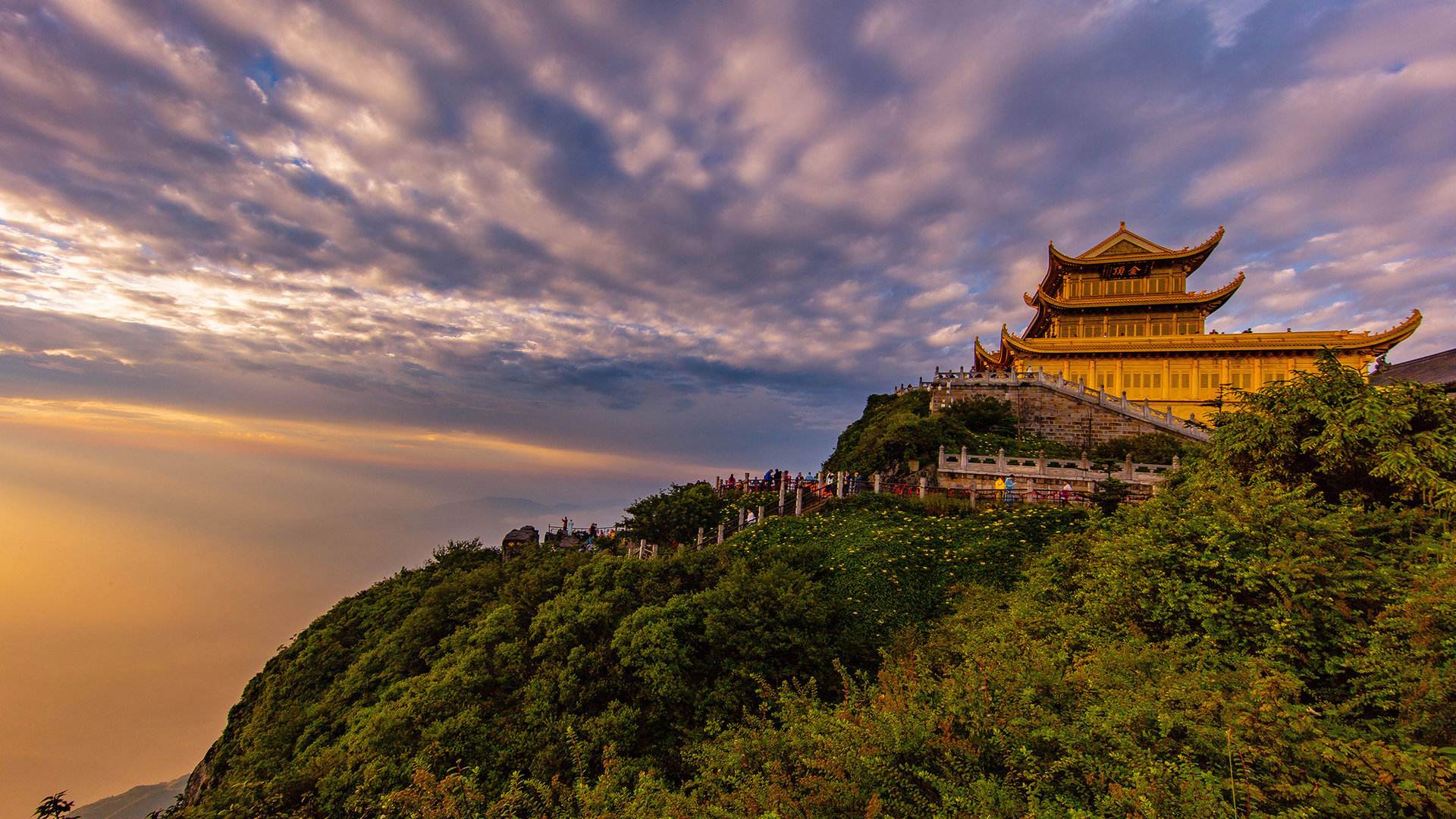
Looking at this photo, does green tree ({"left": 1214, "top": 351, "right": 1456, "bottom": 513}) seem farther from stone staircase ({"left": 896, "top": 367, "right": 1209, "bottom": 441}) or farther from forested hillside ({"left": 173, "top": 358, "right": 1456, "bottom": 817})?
stone staircase ({"left": 896, "top": 367, "right": 1209, "bottom": 441})

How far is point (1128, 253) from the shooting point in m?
37.6

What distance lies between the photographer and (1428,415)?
8.09m

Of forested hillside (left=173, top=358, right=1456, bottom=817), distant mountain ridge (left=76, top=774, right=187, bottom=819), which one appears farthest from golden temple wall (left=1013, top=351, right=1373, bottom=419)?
distant mountain ridge (left=76, top=774, right=187, bottom=819)

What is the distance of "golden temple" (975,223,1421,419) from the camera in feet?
104

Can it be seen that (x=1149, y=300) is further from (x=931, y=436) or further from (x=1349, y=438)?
(x=1349, y=438)

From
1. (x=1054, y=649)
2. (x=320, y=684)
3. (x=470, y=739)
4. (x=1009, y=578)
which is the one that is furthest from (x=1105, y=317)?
(x=320, y=684)

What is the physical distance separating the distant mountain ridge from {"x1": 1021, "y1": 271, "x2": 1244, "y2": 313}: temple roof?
13374cm

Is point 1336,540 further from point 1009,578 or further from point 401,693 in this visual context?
point 401,693

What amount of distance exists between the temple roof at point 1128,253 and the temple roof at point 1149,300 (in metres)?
2.31

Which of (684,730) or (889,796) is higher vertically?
(889,796)

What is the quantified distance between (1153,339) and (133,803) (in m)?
154

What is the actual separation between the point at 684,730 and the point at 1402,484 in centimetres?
1094

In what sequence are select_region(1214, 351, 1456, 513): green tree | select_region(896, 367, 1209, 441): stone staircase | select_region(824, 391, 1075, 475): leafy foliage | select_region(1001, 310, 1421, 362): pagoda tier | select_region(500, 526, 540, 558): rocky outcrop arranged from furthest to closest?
select_region(1001, 310, 1421, 362): pagoda tier, select_region(896, 367, 1209, 441): stone staircase, select_region(500, 526, 540, 558): rocky outcrop, select_region(824, 391, 1075, 475): leafy foliage, select_region(1214, 351, 1456, 513): green tree

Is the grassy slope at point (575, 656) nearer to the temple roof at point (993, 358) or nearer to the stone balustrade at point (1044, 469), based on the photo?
the stone balustrade at point (1044, 469)
